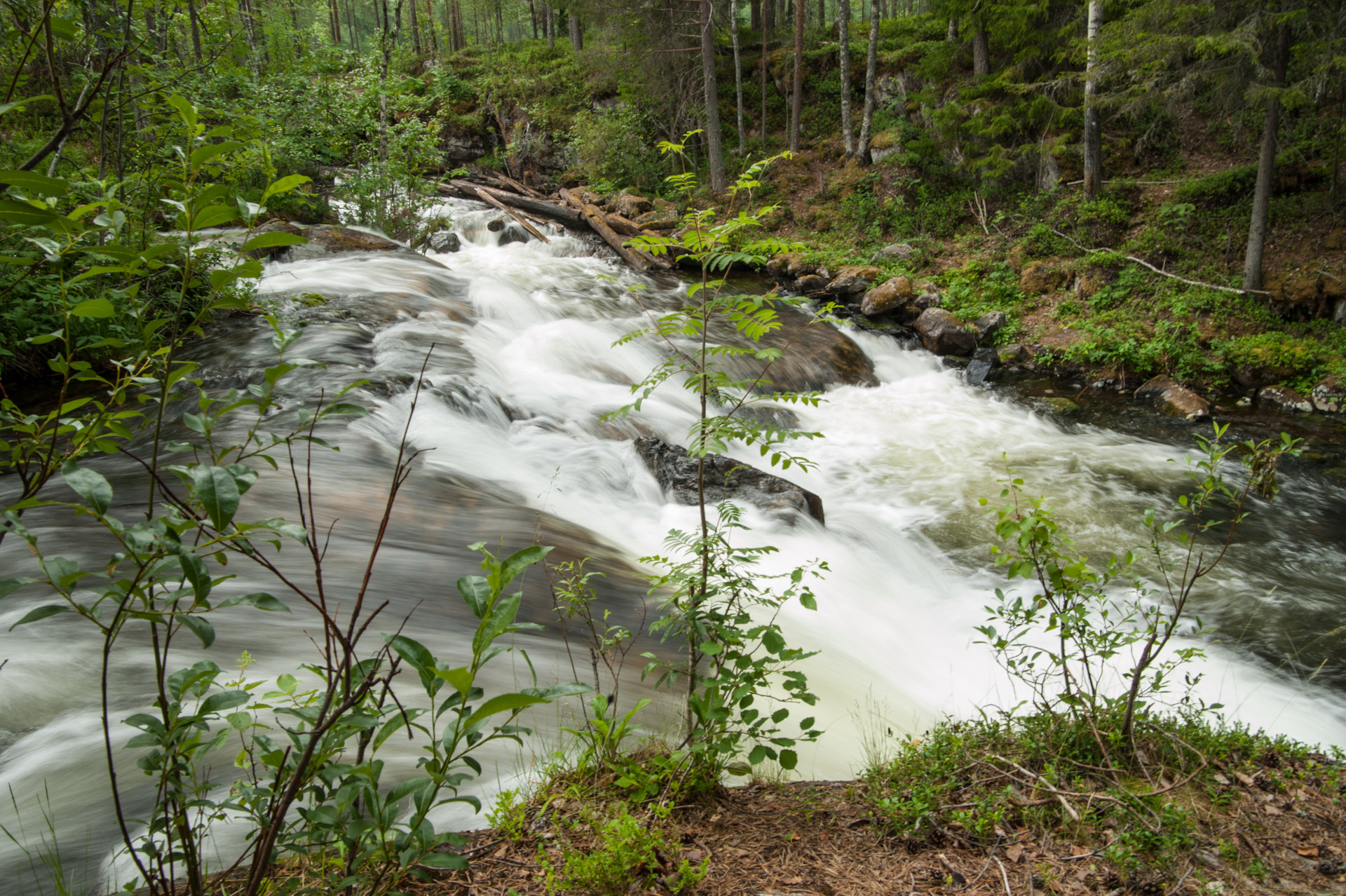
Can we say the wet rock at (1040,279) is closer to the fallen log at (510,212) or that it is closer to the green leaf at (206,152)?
the fallen log at (510,212)

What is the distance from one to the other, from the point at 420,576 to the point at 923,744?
2.91 m

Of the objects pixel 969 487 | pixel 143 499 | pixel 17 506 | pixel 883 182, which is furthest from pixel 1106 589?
pixel 883 182

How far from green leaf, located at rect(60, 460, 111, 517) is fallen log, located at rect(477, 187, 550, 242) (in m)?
15.0

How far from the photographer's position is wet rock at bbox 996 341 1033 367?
11.5 meters

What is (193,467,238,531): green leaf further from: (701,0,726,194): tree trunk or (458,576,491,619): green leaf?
(701,0,726,194): tree trunk

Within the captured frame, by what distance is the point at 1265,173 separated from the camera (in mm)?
10172

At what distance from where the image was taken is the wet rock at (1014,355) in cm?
1153

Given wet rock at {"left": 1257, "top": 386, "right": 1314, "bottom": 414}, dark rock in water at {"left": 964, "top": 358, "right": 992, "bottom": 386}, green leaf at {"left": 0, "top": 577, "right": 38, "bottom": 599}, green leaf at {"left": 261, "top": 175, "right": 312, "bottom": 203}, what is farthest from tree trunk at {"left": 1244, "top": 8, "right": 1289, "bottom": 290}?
green leaf at {"left": 0, "top": 577, "right": 38, "bottom": 599}

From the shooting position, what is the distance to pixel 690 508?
621 cm

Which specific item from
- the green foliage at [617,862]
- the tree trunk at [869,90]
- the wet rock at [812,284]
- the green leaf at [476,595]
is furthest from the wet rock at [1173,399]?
the green leaf at [476,595]

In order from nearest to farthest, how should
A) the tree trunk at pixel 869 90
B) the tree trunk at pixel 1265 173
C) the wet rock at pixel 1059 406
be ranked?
1. the tree trunk at pixel 1265 173
2. the wet rock at pixel 1059 406
3. the tree trunk at pixel 869 90

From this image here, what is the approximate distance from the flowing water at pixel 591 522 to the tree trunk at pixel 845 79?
992cm

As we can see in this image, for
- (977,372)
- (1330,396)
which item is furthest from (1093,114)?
(1330,396)

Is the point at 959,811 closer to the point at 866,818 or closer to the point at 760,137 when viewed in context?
the point at 866,818
